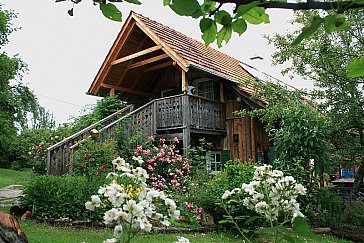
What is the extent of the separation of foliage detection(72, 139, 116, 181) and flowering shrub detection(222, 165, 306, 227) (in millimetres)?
5776

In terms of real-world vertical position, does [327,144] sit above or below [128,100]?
below

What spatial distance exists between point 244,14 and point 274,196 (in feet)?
3.99

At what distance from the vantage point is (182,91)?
12.4 meters

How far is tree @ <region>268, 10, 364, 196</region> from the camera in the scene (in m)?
7.77

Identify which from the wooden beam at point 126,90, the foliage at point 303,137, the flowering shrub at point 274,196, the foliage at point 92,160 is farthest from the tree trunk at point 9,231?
the wooden beam at point 126,90

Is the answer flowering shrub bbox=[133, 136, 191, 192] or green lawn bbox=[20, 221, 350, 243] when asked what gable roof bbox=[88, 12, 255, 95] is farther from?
green lawn bbox=[20, 221, 350, 243]

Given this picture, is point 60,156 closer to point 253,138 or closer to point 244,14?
point 253,138

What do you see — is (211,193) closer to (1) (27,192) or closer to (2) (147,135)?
(1) (27,192)

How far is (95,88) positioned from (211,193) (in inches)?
322

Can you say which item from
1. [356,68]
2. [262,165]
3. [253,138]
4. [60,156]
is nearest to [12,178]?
[60,156]

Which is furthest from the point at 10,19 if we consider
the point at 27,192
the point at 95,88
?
the point at 27,192

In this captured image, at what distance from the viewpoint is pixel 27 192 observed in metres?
6.99

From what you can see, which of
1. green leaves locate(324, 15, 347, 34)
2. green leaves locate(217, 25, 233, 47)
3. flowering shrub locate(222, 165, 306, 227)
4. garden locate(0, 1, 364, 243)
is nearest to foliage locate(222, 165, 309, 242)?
flowering shrub locate(222, 165, 306, 227)

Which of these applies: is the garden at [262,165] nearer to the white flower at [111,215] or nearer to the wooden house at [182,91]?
the wooden house at [182,91]
